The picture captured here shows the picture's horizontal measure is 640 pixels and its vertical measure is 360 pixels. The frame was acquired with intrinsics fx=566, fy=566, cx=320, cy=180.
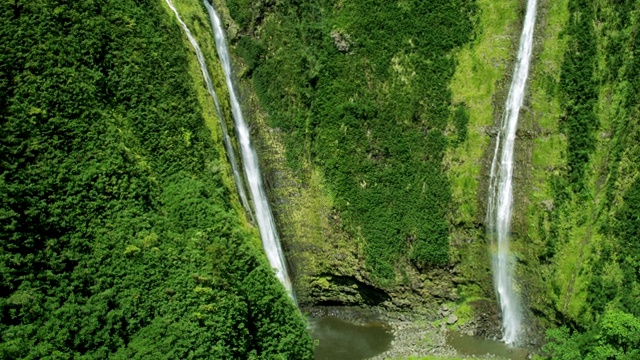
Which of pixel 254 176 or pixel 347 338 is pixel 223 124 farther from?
pixel 347 338

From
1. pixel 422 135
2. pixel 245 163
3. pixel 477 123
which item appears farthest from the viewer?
pixel 422 135

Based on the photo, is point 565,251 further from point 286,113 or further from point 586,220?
point 286,113

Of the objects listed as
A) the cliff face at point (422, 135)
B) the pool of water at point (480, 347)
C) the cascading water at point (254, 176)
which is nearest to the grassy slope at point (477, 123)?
the cliff face at point (422, 135)

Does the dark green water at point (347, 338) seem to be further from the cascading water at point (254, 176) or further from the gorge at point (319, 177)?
the cascading water at point (254, 176)

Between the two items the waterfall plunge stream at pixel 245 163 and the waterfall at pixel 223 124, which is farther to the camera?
the waterfall plunge stream at pixel 245 163

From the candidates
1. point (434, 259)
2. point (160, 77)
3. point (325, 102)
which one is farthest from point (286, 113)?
point (434, 259)

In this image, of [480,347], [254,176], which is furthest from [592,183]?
[254,176]
